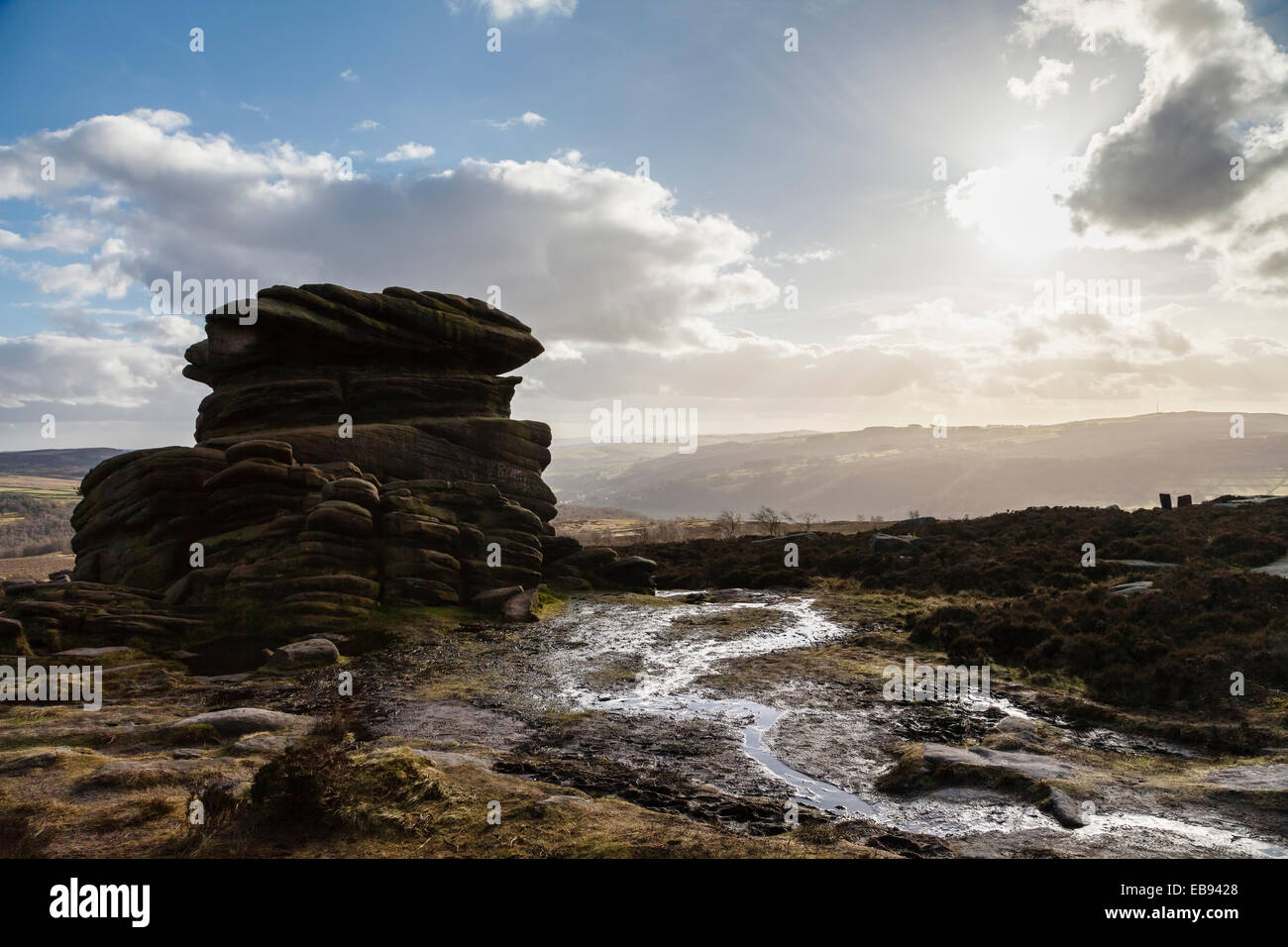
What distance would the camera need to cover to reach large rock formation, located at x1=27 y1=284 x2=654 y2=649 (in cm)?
2702

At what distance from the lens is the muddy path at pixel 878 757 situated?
9.52 meters

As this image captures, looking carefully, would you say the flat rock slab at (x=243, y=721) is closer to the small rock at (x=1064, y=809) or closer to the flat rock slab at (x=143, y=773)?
the flat rock slab at (x=143, y=773)

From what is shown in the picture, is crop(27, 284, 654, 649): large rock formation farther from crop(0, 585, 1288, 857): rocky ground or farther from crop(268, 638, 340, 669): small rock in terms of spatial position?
crop(0, 585, 1288, 857): rocky ground

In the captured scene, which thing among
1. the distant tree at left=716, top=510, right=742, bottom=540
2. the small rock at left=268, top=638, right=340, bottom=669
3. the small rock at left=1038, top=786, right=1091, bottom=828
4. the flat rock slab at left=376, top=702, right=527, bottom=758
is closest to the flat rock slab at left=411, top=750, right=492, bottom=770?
the flat rock slab at left=376, top=702, right=527, bottom=758

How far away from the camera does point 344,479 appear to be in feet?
94.7

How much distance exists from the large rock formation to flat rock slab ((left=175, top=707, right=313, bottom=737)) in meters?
10.4

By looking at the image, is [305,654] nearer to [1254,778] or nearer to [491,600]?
[491,600]

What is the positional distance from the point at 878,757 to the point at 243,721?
520 inches

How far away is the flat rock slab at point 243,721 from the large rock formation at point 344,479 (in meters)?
10.4

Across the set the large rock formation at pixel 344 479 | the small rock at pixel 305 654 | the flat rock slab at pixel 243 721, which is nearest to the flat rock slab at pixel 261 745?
the flat rock slab at pixel 243 721
